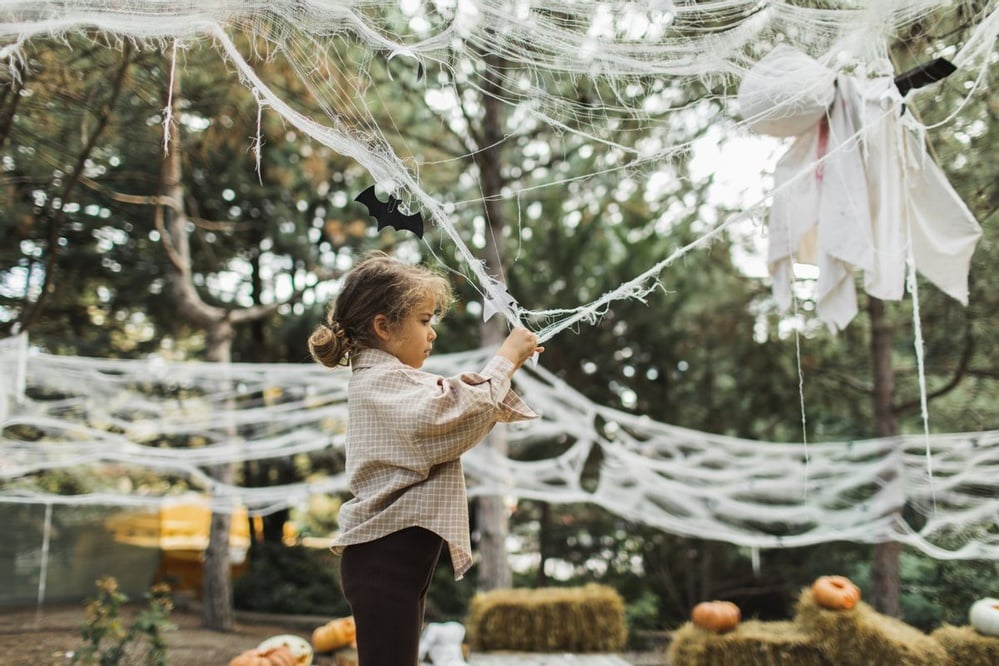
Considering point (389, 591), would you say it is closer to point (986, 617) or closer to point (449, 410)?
point (449, 410)

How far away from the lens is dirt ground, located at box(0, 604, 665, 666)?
5027mm

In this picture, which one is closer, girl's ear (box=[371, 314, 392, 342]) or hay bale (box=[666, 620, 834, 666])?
girl's ear (box=[371, 314, 392, 342])

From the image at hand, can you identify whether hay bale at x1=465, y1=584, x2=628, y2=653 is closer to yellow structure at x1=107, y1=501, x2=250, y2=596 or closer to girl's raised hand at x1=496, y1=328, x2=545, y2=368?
girl's raised hand at x1=496, y1=328, x2=545, y2=368

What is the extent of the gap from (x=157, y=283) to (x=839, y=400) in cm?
663

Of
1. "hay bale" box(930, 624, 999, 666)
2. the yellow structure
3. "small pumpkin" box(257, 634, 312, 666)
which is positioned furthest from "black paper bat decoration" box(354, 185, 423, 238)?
the yellow structure

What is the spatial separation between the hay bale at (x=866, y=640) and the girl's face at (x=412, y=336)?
3.08 metres

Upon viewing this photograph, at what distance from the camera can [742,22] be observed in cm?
220

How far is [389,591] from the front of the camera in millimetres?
1412

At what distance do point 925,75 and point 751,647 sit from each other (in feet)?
9.29

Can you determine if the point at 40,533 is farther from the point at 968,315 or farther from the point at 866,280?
the point at 968,315

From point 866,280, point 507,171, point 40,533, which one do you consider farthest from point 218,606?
point 866,280

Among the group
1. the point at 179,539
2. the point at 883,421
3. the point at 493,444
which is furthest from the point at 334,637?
the point at 179,539

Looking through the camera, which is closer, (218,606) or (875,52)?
(875,52)

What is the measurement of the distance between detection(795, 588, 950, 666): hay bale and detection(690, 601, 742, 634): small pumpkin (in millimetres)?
353
